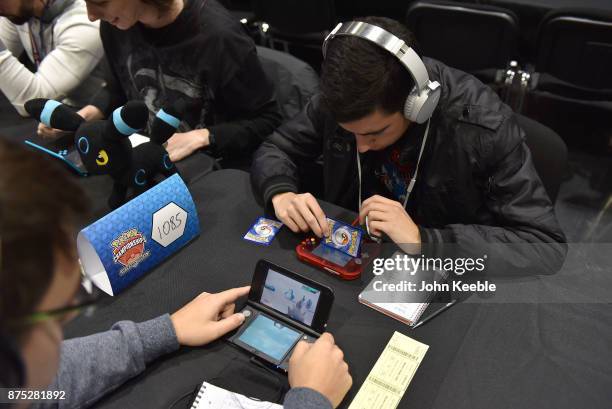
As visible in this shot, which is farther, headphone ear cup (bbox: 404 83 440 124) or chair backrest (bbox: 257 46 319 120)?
chair backrest (bbox: 257 46 319 120)

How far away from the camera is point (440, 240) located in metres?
1.20

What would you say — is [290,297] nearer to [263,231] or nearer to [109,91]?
[263,231]

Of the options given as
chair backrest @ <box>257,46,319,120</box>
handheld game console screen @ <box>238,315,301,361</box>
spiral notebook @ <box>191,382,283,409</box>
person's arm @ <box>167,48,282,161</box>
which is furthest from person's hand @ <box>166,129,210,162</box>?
spiral notebook @ <box>191,382,283,409</box>

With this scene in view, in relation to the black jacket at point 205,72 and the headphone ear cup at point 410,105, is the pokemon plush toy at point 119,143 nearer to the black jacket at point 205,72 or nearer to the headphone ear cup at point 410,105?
the black jacket at point 205,72

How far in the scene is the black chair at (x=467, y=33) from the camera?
7.18 feet

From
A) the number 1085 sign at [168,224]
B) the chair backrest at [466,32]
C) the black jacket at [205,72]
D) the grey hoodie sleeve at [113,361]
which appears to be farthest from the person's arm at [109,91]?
the chair backrest at [466,32]

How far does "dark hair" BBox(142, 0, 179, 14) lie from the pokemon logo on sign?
2.60 ft

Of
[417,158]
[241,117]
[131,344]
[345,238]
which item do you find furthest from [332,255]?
[241,117]

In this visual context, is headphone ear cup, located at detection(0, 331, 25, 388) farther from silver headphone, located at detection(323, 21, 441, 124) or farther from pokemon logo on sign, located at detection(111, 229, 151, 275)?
silver headphone, located at detection(323, 21, 441, 124)

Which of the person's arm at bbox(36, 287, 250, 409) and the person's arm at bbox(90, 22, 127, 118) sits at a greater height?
the person's arm at bbox(90, 22, 127, 118)

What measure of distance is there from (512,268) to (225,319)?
0.66 metres

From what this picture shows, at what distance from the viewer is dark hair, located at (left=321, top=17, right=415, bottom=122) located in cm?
111

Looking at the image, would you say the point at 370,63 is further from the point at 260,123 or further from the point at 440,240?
the point at 260,123

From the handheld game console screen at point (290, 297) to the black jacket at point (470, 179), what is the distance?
344 mm
